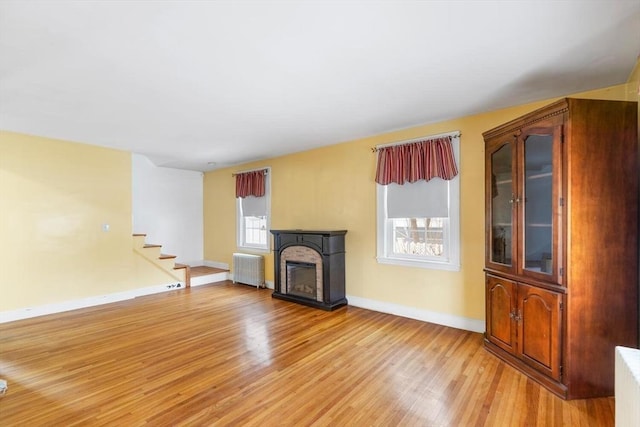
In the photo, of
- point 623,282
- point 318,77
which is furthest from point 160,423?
point 623,282

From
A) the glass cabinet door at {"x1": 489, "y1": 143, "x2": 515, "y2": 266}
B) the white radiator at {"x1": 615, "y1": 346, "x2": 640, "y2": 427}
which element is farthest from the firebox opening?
the white radiator at {"x1": 615, "y1": 346, "x2": 640, "y2": 427}

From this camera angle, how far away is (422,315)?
12.1ft

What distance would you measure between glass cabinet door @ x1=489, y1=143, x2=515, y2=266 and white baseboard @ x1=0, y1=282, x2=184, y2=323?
5.33m

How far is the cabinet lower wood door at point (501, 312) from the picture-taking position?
2562mm

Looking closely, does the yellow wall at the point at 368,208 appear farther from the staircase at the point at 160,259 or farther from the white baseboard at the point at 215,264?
the staircase at the point at 160,259

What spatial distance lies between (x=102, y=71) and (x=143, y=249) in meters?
3.70

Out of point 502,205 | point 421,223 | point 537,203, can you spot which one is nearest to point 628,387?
point 537,203

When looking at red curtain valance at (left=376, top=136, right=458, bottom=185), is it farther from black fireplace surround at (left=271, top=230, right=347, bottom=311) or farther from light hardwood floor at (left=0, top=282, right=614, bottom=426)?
light hardwood floor at (left=0, top=282, right=614, bottom=426)

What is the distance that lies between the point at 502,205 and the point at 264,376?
8.73ft

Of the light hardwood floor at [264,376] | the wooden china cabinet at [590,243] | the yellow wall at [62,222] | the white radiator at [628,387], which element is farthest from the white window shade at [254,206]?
the white radiator at [628,387]

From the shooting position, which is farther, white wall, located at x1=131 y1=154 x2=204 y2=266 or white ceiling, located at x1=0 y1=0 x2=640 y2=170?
white wall, located at x1=131 y1=154 x2=204 y2=266

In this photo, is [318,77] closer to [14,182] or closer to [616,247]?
[616,247]

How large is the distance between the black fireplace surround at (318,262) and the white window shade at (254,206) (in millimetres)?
1056

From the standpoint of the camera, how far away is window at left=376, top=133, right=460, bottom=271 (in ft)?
11.4
